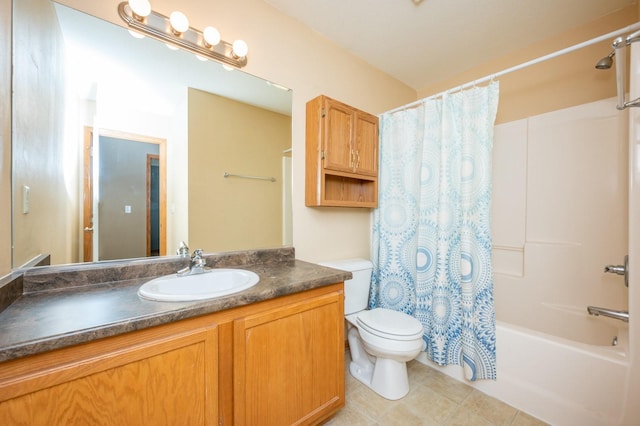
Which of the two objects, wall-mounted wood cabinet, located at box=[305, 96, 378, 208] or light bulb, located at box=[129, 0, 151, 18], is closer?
light bulb, located at box=[129, 0, 151, 18]

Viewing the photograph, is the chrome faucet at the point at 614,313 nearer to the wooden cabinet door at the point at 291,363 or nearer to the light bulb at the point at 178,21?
the wooden cabinet door at the point at 291,363

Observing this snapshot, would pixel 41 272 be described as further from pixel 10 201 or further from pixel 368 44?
pixel 368 44

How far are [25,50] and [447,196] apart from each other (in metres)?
2.19

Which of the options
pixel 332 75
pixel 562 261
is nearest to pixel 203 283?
pixel 332 75

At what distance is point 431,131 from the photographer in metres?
1.83

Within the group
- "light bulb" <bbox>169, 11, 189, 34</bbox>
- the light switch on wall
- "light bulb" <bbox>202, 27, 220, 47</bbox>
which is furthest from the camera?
"light bulb" <bbox>202, 27, 220, 47</bbox>

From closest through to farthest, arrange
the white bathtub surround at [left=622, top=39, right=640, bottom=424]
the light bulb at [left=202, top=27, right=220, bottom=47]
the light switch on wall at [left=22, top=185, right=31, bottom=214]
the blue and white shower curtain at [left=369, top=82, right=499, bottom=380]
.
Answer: the light switch on wall at [left=22, top=185, right=31, bottom=214]
the white bathtub surround at [left=622, top=39, right=640, bottom=424]
the light bulb at [left=202, top=27, right=220, bottom=47]
the blue and white shower curtain at [left=369, top=82, right=499, bottom=380]

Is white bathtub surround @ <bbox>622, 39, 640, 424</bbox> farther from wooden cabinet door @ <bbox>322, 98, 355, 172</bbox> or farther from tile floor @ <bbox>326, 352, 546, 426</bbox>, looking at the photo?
wooden cabinet door @ <bbox>322, 98, 355, 172</bbox>

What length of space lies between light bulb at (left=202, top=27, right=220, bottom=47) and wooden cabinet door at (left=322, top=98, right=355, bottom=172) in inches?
28.7

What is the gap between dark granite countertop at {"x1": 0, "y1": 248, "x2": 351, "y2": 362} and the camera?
648 millimetres

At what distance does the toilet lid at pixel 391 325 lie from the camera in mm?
1457

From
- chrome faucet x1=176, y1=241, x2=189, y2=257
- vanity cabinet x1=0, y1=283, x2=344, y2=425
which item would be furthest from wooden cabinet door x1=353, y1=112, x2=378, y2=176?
chrome faucet x1=176, y1=241, x2=189, y2=257

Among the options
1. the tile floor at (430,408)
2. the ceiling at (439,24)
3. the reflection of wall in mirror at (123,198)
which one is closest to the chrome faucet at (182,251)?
the reflection of wall in mirror at (123,198)

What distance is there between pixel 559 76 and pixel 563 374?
208 cm
